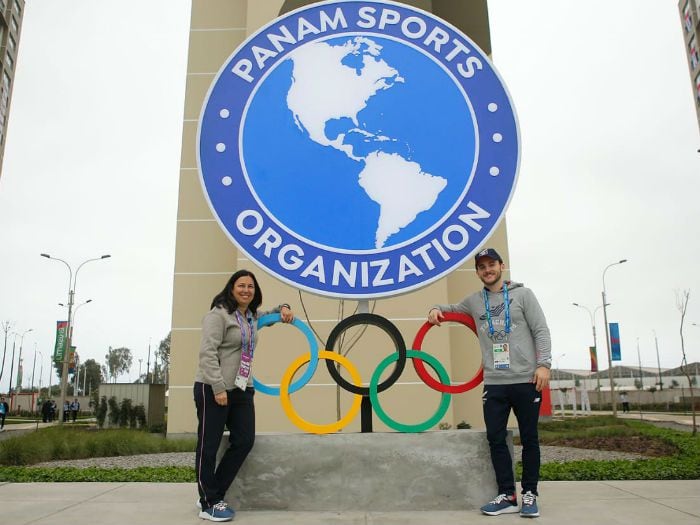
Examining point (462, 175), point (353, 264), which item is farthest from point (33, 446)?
point (462, 175)

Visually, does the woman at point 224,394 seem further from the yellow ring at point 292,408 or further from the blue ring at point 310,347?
the yellow ring at point 292,408

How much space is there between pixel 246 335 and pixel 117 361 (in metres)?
89.4

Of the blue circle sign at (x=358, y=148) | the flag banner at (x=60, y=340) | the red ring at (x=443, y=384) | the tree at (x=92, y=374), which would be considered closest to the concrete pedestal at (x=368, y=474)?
the red ring at (x=443, y=384)

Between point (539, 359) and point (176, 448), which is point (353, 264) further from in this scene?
point (176, 448)

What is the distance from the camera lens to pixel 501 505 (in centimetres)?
336

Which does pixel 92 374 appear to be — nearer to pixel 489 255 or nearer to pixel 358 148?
pixel 358 148

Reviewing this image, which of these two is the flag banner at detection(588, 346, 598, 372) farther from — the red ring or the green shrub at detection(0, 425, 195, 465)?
the red ring

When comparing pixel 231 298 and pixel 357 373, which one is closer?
pixel 231 298

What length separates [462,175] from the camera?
13.9ft

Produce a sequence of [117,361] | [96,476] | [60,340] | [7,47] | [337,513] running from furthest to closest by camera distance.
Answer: [117,361] < [7,47] < [60,340] < [96,476] < [337,513]

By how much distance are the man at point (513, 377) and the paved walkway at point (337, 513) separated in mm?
193

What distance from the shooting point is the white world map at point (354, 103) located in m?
4.30

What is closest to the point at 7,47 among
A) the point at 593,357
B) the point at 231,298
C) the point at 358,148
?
the point at 593,357

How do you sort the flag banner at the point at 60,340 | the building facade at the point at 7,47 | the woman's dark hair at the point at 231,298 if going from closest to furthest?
the woman's dark hair at the point at 231,298 < the flag banner at the point at 60,340 < the building facade at the point at 7,47
